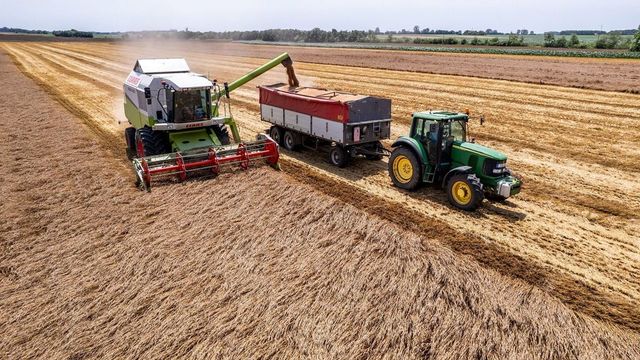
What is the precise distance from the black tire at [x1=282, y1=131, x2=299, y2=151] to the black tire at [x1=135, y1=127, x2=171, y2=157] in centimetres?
445

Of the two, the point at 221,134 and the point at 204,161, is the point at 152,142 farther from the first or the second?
the point at 221,134

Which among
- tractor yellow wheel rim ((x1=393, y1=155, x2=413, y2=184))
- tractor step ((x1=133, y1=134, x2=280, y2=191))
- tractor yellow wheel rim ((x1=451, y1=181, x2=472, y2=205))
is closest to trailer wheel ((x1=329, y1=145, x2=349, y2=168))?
tractor step ((x1=133, y1=134, x2=280, y2=191))

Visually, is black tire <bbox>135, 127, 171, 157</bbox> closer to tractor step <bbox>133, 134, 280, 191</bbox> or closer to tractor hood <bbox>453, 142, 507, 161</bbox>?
tractor step <bbox>133, 134, 280, 191</bbox>

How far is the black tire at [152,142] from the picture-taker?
13.5m

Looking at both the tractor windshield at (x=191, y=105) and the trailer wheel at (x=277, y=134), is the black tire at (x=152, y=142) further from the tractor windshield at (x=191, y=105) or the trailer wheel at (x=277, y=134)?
the trailer wheel at (x=277, y=134)

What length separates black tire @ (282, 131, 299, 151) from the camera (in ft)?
52.5

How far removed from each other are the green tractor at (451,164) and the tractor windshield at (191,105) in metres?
6.35

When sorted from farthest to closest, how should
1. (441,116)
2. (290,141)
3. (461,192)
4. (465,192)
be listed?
(290,141)
(441,116)
(461,192)
(465,192)

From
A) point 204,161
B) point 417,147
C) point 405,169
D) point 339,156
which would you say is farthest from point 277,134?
point 417,147

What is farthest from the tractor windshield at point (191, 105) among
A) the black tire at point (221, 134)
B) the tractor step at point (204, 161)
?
the tractor step at point (204, 161)

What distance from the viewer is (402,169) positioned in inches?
484

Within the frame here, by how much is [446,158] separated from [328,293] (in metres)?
5.84

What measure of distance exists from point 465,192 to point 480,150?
45.3 inches

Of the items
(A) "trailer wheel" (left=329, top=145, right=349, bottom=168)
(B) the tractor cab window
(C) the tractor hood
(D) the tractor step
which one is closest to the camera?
(C) the tractor hood
